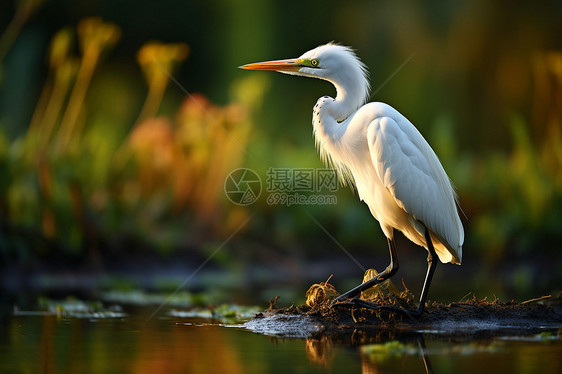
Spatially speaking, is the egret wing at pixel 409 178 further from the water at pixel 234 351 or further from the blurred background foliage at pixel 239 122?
the blurred background foliage at pixel 239 122

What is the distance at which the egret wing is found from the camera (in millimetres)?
4105

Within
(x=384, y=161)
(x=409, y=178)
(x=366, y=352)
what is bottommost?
(x=366, y=352)

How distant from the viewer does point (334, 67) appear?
175 inches

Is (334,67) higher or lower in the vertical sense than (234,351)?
higher

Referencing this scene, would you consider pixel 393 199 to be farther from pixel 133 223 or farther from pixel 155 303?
pixel 133 223

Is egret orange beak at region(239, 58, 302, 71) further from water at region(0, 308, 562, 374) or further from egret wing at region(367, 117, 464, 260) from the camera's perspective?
water at region(0, 308, 562, 374)

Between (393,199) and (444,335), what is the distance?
0.95m

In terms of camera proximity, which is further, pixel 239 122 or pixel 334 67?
pixel 239 122

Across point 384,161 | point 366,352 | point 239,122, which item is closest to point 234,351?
point 366,352

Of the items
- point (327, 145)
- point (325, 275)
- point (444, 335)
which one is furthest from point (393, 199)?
point (325, 275)

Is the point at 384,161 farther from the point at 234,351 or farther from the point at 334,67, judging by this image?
the point at 234,351

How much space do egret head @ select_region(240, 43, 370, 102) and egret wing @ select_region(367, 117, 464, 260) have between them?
352mm

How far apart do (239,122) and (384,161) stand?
3.02m

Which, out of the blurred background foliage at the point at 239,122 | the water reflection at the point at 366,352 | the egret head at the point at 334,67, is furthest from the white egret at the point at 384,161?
the blurred background foliage at the point at 239,122
